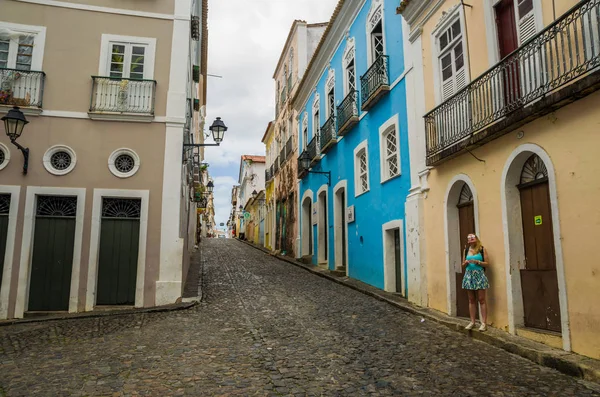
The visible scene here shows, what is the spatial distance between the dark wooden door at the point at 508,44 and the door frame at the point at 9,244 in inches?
364

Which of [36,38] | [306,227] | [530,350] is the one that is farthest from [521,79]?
[306,227]

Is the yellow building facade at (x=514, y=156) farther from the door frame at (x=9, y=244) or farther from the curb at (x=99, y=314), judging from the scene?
the door frame at (x=9, y=244)

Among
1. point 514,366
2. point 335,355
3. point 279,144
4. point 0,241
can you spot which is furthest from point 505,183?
point 279,144

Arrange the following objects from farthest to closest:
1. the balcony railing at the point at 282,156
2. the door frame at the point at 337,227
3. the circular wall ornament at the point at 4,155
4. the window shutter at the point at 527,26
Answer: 1. the balcony railing at the point at 282,156
2. the door frame at the point at 337,227
3. the circular wall ornament at the point at 4,155
4. the window shutter at the point at 527,26

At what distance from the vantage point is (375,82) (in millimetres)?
11133

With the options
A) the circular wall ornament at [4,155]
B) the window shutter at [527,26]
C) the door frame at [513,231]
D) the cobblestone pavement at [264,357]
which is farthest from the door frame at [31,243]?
the window shutter at [527,26]

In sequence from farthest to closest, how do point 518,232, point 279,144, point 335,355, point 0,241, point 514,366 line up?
point 279,144
point 0,241
point 518,232
point 335,355
point 514,366

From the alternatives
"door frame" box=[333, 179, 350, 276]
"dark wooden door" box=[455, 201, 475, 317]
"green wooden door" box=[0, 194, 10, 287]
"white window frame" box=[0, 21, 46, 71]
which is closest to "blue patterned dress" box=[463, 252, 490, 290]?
"dark wooden door" box=[455, 201, 475, 317]

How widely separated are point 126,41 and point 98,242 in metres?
4.49

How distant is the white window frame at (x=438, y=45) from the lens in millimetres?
7551

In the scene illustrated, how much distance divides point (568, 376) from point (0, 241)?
990 centimetres

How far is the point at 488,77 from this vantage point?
6.70 m

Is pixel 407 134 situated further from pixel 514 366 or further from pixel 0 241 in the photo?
pixel 0 241

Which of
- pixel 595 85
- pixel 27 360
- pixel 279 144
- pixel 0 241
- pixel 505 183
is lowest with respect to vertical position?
pixel 27 360
